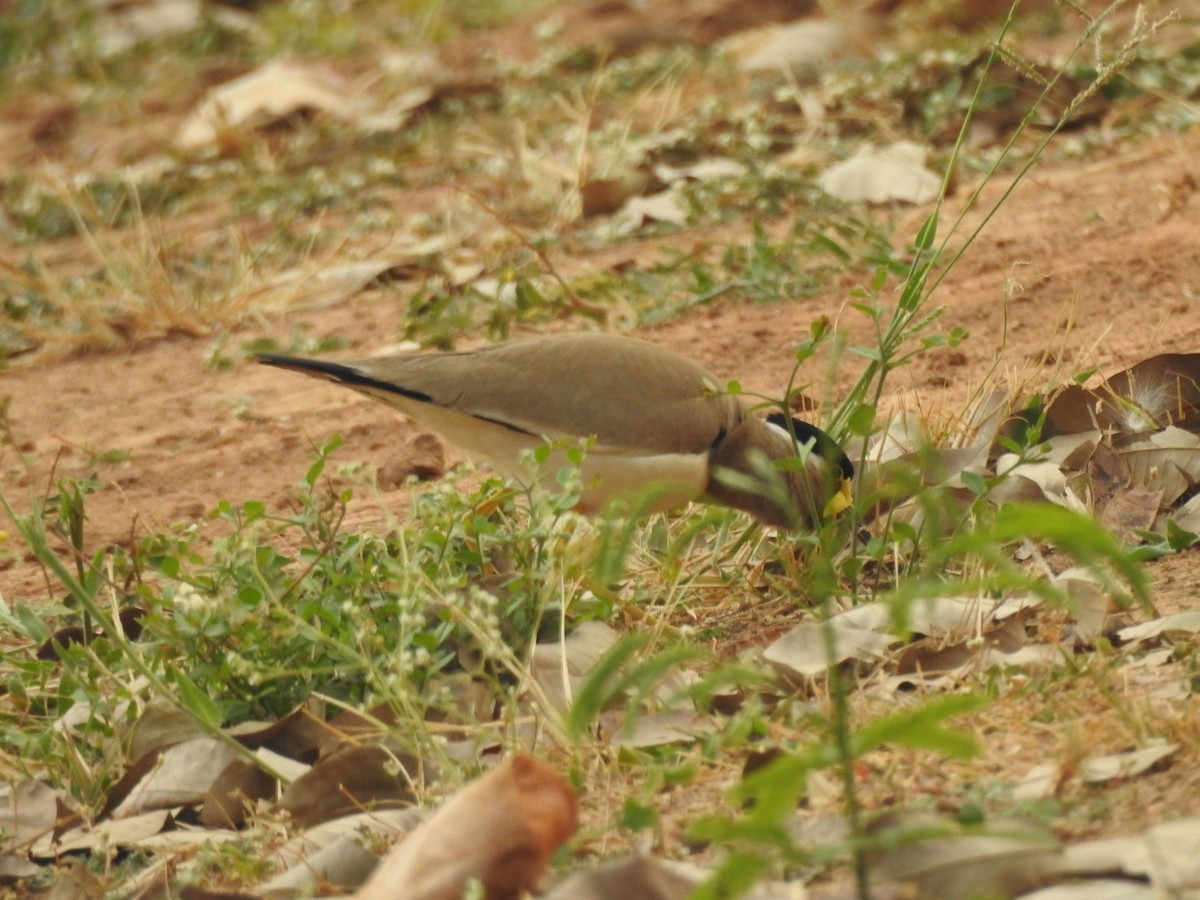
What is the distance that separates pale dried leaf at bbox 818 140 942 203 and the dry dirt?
0.13m

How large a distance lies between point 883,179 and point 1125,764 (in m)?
3.92

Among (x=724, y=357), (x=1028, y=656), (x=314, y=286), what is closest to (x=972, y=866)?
(x=1028, y=656)

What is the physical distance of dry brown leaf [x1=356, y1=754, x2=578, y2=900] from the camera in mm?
2078

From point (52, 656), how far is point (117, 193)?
471cm

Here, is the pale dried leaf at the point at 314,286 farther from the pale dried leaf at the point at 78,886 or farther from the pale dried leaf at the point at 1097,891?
the pale dried leaf at the point at 1097,891

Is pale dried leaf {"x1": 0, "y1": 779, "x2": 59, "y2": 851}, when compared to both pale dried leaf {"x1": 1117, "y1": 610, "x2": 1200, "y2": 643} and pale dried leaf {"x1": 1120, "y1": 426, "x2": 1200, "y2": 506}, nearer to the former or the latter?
pale dried leaf {"x1": 1117, "y1": 610, "x2": 1200, "y2": 643}

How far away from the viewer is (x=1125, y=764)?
86.7 inches

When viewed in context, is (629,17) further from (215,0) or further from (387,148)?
(215,0)

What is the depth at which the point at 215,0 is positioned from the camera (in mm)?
12219

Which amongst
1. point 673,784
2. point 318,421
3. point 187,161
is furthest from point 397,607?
point 187,161

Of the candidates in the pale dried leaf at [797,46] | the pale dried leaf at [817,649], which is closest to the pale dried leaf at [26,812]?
the pale dried leaf at [817,649]

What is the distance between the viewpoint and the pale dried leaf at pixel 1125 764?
2.19m

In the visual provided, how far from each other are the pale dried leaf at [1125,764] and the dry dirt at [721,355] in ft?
4.64

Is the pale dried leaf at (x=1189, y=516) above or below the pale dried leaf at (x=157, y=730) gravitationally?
above
